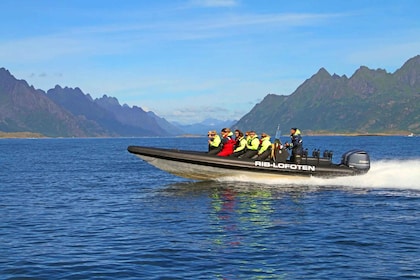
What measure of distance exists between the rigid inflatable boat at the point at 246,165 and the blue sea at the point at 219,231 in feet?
1.73

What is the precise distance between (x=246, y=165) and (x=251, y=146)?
114 cm

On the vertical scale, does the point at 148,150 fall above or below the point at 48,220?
above

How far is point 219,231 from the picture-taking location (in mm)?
16188

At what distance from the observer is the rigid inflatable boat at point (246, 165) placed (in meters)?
27.2

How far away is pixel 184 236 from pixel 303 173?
Result: 13.3 metres

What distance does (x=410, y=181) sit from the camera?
95.4 feet

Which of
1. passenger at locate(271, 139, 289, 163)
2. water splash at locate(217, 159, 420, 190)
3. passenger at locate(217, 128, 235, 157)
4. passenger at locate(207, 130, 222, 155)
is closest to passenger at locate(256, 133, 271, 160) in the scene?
passenger at locate(271, 139, 289, 163)

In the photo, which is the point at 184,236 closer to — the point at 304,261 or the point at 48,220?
the point at 304,261

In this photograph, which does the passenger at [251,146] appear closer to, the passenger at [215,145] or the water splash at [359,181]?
the water splash at [359,181]

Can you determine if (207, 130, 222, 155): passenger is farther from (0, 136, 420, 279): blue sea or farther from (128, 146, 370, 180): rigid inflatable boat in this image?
(0, 136, 420, 279): blue sea

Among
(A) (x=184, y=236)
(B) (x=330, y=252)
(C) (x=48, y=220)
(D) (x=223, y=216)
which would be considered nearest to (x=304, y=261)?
(B) (x=330, y=252)

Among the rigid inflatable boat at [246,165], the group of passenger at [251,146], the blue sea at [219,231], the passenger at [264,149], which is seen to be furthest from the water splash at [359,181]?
the passenger at [264,149]

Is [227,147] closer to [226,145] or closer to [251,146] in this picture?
[226,145]

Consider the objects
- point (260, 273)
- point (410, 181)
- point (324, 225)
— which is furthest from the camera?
point (410, 181)
